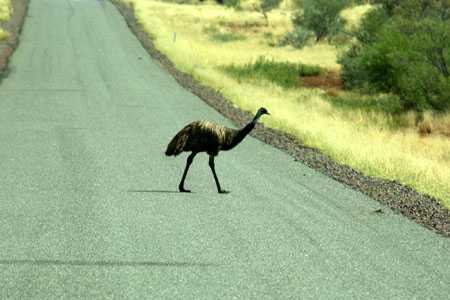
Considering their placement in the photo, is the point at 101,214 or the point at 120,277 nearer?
the point at 120,277

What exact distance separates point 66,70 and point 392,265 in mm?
24282

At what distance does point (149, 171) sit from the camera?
1369 centimetres

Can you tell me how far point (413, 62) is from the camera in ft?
91.3

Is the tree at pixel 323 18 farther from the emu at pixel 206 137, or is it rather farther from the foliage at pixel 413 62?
the emu at pixel 206 137

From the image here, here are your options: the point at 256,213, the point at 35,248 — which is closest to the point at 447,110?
the point at 256,213

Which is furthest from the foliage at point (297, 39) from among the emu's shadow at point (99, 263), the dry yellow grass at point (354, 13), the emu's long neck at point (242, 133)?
the emu's shadow at point (99, 263)

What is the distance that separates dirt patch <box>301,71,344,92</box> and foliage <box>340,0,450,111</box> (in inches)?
26.1

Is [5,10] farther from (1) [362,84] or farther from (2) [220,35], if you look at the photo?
(1) [362,84]

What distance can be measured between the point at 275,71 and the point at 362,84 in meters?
5.24

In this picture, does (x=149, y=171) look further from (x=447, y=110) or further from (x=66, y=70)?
(x=66, y=70)

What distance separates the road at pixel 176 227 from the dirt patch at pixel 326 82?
711 inches

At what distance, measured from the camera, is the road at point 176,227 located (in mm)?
7641

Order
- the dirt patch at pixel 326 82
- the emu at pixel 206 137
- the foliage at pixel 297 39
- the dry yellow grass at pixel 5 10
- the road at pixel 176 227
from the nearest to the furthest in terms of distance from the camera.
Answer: the road at pixel 176 227 → the emu at pixel 206 137 → the dirt patch at pixel 326 82 → the dry yellow grass at pixel 5 10 → the foliage at pixel 297 39

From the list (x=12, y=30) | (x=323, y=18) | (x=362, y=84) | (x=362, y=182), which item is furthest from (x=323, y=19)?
(x=362, y=182)
